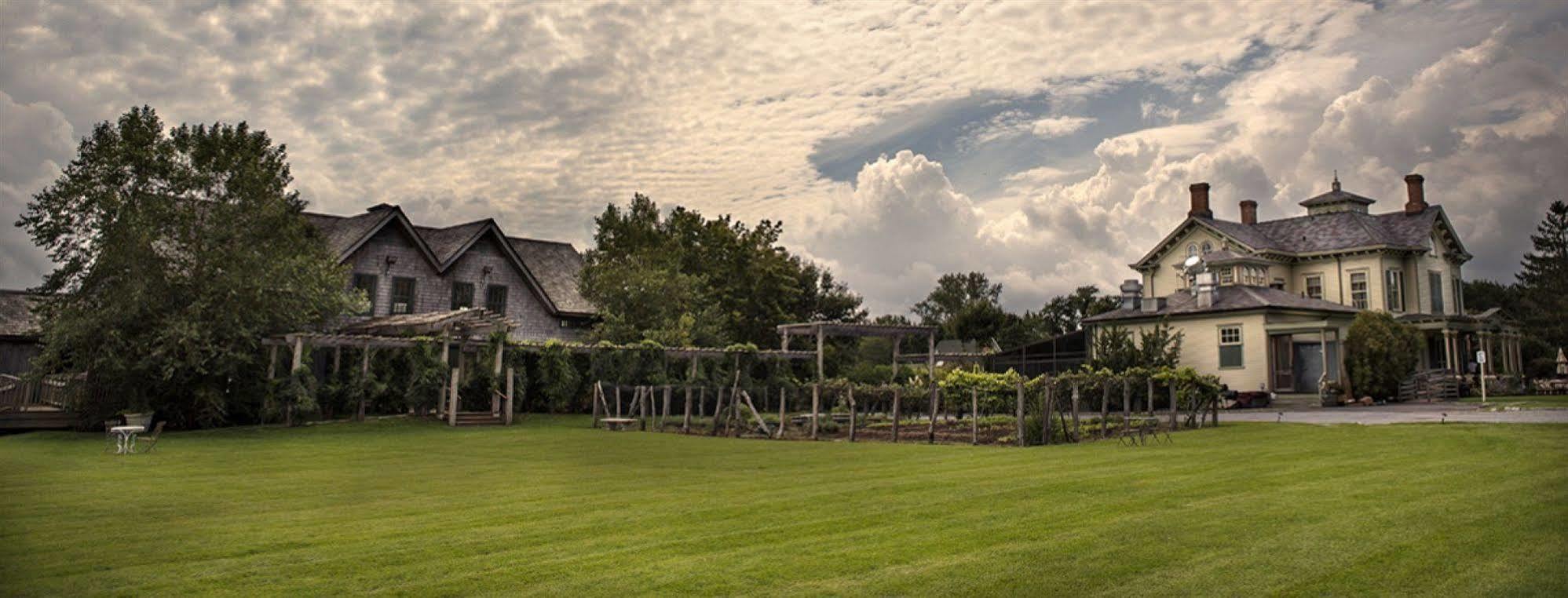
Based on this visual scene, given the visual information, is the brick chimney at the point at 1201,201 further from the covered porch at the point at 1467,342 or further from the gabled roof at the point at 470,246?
A: the gabled roof at the point at 470,246

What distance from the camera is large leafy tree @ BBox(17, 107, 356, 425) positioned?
2619 centimetres

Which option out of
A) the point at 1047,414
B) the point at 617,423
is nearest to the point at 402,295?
the point at 617,423

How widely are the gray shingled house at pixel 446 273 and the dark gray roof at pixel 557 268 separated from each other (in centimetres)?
7

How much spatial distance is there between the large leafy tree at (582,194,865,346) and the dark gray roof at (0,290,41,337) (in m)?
21.0

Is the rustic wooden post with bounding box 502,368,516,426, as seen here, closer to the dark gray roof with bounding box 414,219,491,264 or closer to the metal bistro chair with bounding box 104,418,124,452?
the metal bistro chair with bounding box 104,418,124,452

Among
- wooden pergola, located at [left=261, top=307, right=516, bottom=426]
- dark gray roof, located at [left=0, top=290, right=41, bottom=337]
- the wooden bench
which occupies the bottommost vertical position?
the wooden bench

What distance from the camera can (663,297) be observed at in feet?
142

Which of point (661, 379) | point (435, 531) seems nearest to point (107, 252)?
point (661, 379)

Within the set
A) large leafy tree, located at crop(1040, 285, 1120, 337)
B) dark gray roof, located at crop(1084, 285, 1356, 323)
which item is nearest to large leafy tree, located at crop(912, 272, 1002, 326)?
large leafy tree, located at crop(1040, 285, 1120, 337)

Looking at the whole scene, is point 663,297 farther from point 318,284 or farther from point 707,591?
point 707,591

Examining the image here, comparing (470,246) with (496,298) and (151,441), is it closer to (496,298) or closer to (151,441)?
(496,298)

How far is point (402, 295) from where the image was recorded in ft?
128

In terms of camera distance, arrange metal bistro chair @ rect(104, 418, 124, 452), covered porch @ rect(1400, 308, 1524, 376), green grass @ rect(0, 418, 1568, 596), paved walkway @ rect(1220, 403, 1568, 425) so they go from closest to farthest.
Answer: green grass @ rect(0, 418, 1568, 596)
metal bistro chair @ rect(104, 418, 124, 452)
paved walkway @ rect(1220, 403, 1568, 425)
covered porch @ rect(1400, 308, 1524, 376)

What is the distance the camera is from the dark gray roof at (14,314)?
3800cm
